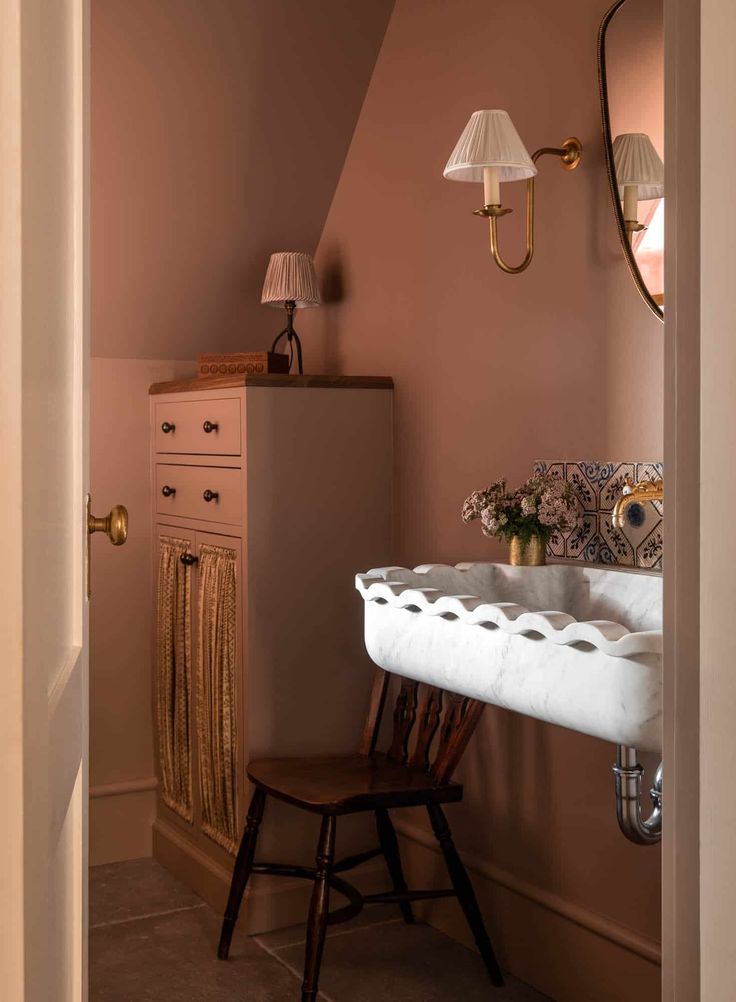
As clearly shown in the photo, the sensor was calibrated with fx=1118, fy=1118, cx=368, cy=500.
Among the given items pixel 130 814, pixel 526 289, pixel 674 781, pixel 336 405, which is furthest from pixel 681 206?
pixel 130 814

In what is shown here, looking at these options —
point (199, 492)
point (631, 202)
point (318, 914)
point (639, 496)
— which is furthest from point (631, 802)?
point (199, 492)

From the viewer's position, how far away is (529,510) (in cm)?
229

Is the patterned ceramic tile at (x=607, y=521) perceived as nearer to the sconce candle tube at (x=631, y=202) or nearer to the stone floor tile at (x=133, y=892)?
the sconce candle tube at (x=631, y=202)

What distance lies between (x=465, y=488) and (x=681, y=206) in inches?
64.1

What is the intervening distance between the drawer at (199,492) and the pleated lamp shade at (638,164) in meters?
1.18

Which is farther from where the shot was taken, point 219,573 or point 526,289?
point 219,573

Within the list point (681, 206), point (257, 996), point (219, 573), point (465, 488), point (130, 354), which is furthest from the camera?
point (130, 354)

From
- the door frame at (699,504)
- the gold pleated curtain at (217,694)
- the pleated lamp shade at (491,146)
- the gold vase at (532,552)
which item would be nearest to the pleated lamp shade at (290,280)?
the gold pleated curtain at (217,694)

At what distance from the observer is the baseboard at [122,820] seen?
337 centimetres

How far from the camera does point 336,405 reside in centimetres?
291

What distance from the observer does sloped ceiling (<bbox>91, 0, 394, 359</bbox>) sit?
9.26ft

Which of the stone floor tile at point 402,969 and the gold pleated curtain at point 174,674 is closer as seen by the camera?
the stone floor tile at point 402,969

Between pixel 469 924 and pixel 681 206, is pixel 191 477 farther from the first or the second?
pixel 681 206

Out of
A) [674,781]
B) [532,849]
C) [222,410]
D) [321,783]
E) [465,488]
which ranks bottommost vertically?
[532,849]
